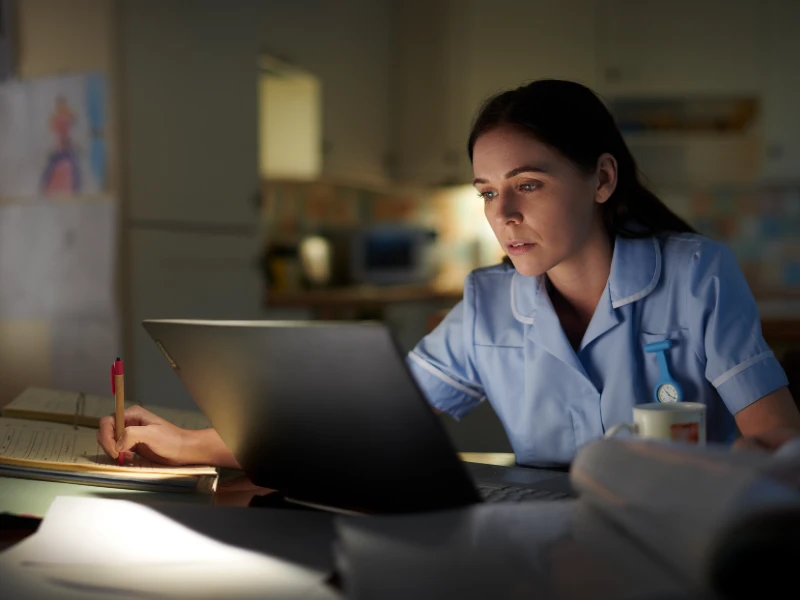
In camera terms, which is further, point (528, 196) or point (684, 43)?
point (684, 43)

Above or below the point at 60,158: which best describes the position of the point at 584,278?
below

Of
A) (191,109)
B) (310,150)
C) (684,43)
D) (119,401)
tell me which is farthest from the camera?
(684,43)

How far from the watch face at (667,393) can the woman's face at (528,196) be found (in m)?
0.24

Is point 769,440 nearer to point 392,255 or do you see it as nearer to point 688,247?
point 688,247

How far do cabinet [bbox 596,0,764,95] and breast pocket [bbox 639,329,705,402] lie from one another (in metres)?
3.37

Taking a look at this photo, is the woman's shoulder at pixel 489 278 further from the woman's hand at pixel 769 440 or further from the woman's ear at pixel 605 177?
the woman's hand at pixel 769 440

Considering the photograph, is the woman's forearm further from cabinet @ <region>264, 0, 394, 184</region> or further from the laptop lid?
cabinet @ <region>264, 0, 394, 184</region>

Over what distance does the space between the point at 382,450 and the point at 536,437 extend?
599mm

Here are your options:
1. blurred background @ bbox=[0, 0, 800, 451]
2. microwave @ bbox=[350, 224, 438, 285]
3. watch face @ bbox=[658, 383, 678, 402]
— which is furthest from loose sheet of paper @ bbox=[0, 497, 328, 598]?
microwave @ bbox=[350, 224, 438, 285]

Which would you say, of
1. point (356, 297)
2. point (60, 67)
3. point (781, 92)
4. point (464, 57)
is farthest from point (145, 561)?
point (781, 92)

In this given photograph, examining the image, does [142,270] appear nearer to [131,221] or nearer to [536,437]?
[131,221]

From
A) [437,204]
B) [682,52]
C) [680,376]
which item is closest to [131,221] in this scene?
[680,376]

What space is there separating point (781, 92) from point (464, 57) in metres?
1.53

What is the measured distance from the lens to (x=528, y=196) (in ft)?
4.13
